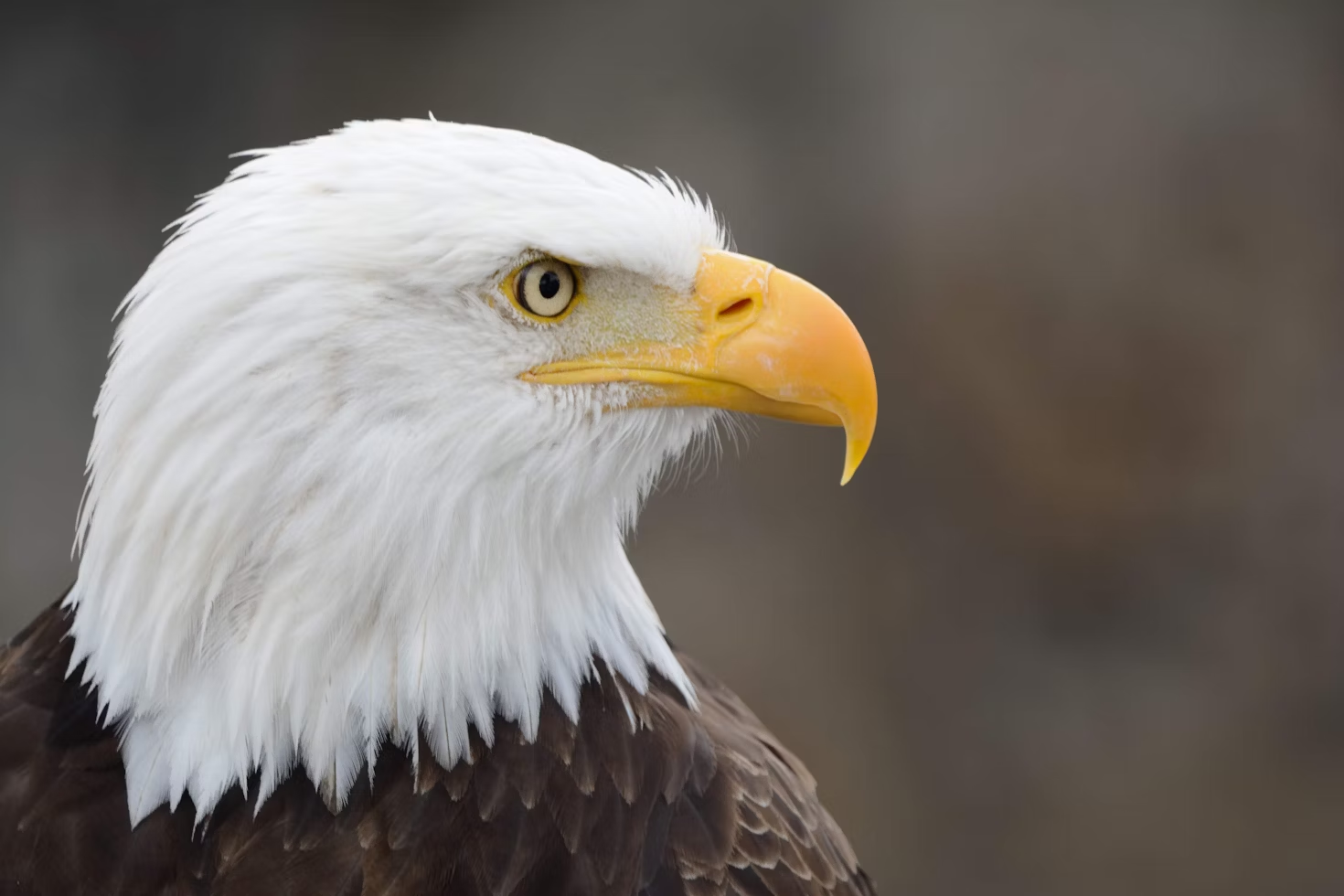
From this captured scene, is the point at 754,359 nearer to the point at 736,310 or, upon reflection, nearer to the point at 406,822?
the point at 736,310

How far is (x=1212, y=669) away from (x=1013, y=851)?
996 mm

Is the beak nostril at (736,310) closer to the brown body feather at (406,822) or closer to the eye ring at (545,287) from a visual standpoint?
the eye ring at (545,287)

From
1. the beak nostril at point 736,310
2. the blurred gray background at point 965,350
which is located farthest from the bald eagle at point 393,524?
the blurred gray background at point 965,350

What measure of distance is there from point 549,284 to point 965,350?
3.33 meters

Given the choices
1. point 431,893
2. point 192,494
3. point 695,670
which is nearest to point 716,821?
point 431,893

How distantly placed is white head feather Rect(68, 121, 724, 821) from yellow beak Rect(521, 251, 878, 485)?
0.16ft

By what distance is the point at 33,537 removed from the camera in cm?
529

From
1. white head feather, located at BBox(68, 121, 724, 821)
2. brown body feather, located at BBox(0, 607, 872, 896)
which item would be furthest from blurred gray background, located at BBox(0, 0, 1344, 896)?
white head feather, located at BBox(68, 121, 724, 821)

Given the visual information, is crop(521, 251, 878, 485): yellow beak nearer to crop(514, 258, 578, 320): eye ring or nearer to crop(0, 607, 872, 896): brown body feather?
crop(514, 258, 578, 320): eye ring

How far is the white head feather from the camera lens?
1.66 m

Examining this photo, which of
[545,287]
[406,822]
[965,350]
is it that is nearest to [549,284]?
[545,287]

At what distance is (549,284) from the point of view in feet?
5.78

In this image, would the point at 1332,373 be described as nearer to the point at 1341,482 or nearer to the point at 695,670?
the point at 1341,482

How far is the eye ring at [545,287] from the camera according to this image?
1733mm
